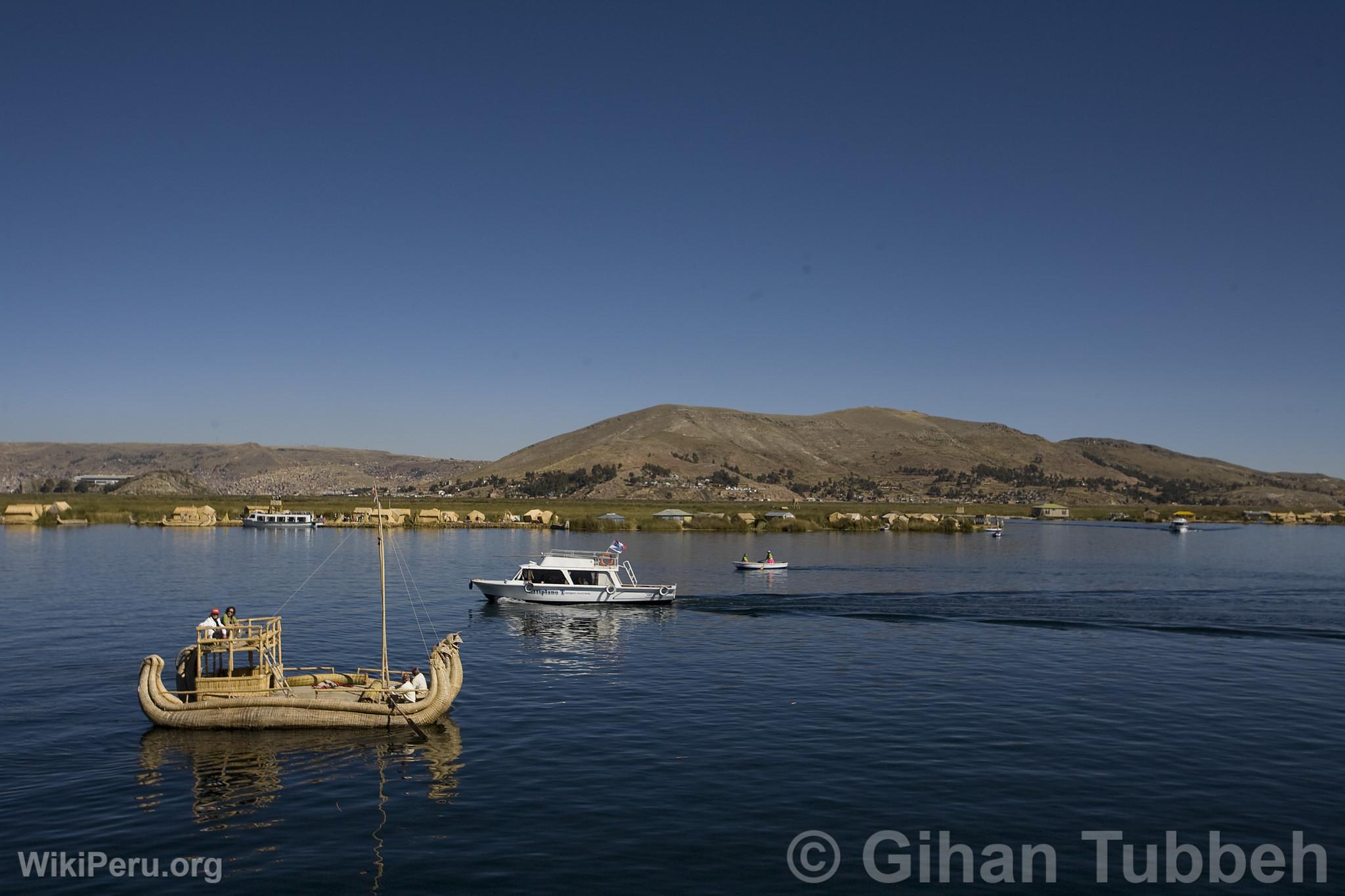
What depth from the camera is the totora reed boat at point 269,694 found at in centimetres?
3200

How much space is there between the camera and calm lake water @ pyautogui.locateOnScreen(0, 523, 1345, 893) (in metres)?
22.3

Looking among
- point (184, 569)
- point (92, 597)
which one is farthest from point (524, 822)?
point (184, 569)

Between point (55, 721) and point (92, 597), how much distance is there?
123 feet

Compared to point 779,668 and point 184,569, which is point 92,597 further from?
point 779,668

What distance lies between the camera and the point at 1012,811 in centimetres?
2489

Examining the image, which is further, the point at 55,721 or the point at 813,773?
the point at 55,721

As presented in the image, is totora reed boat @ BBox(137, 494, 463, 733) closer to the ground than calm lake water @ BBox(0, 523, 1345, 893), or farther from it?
farther from it

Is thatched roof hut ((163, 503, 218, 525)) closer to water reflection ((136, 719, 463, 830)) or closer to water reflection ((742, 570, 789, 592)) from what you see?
water reflection ((742, 570, 789, 592))

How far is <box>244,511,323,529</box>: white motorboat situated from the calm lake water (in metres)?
101

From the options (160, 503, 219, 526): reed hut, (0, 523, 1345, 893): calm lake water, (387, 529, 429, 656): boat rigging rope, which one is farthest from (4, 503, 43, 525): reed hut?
(0, 523, 1345, 893): calm lake water

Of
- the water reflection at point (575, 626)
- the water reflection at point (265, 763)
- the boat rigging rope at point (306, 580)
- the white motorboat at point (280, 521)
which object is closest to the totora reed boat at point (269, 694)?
the water reflection at point (265, 763)

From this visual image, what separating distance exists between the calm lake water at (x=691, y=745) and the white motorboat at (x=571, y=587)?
4.36 feet

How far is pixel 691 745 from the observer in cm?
3131

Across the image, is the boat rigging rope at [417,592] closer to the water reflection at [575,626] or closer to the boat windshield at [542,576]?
the water reflection at [575,626]
